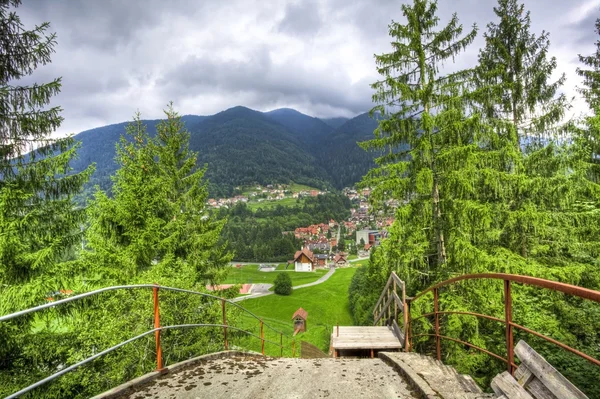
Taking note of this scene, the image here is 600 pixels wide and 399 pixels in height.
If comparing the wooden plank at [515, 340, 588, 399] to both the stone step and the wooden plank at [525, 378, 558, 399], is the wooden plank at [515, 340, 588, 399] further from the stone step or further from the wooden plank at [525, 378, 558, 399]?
the stone step

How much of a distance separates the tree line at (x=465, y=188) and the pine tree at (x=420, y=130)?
29mm

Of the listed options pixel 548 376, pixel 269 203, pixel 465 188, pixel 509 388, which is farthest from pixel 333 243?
pixel 548 376

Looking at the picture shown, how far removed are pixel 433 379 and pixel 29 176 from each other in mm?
8718

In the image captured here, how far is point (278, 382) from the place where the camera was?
11.4 ft

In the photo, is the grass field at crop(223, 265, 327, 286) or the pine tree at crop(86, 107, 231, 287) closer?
the pine tree at crop(86, 107, 231, 287)

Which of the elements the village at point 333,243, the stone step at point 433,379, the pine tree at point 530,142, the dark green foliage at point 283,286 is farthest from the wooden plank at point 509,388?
the village at point 333,243

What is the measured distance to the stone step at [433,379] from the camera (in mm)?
2921

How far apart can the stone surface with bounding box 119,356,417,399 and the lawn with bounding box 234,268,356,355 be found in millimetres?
27457

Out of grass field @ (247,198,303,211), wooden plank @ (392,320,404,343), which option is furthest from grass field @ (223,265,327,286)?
grass field @ (247,198,303,211)

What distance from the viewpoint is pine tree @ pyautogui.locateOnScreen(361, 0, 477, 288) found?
27.9 feet

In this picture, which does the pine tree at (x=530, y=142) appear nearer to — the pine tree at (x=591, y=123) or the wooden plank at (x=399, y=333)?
the pine tree at (x=591, y=123)

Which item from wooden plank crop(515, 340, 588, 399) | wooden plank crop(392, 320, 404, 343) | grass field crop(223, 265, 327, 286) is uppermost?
wooden plank crop(515, 340, 588, 399)

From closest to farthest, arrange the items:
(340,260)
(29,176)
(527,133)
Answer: (29,176) → (527,133) → (340,260)

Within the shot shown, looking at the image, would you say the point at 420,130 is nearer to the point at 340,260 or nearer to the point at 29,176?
the point at 29,176
